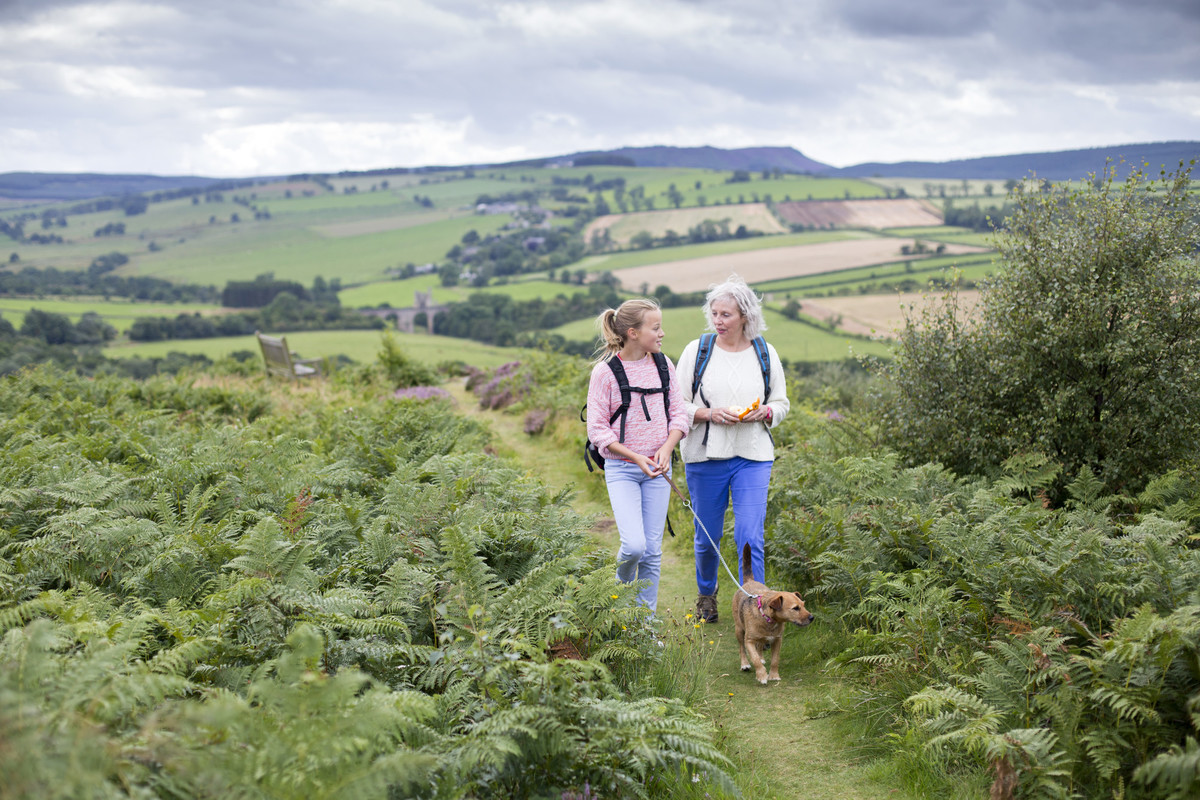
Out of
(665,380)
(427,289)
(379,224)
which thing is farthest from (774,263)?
(379,224)

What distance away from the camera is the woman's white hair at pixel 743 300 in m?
6.14

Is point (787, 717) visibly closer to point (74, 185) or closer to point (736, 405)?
point (736, 405)

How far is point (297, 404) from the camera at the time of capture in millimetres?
13844

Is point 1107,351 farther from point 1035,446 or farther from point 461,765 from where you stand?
point 461,765

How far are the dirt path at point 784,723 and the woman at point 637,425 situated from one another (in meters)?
0.82

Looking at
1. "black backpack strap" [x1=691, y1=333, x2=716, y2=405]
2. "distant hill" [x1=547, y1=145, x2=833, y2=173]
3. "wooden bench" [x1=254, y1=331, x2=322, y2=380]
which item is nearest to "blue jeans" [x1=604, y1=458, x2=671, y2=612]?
"black backpack strap" [x1=691, y1=333, x2=716, y2=405]

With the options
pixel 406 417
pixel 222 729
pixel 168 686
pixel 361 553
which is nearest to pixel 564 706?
pixel 222 729

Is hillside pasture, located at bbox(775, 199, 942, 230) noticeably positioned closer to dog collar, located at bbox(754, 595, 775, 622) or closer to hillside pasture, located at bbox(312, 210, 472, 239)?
hillside pasture, located at bbox(312, 210, 472, 239)

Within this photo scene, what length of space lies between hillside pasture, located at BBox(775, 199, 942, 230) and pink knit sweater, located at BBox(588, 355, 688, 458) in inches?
2405

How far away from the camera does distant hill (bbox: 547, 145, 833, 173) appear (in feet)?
461

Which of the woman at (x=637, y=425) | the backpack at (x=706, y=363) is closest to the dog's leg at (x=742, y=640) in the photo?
the woman at (x=637, y=425)

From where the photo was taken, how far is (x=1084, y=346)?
7684 mm

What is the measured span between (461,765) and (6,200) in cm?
14918

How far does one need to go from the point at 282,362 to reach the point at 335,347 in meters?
16.7
